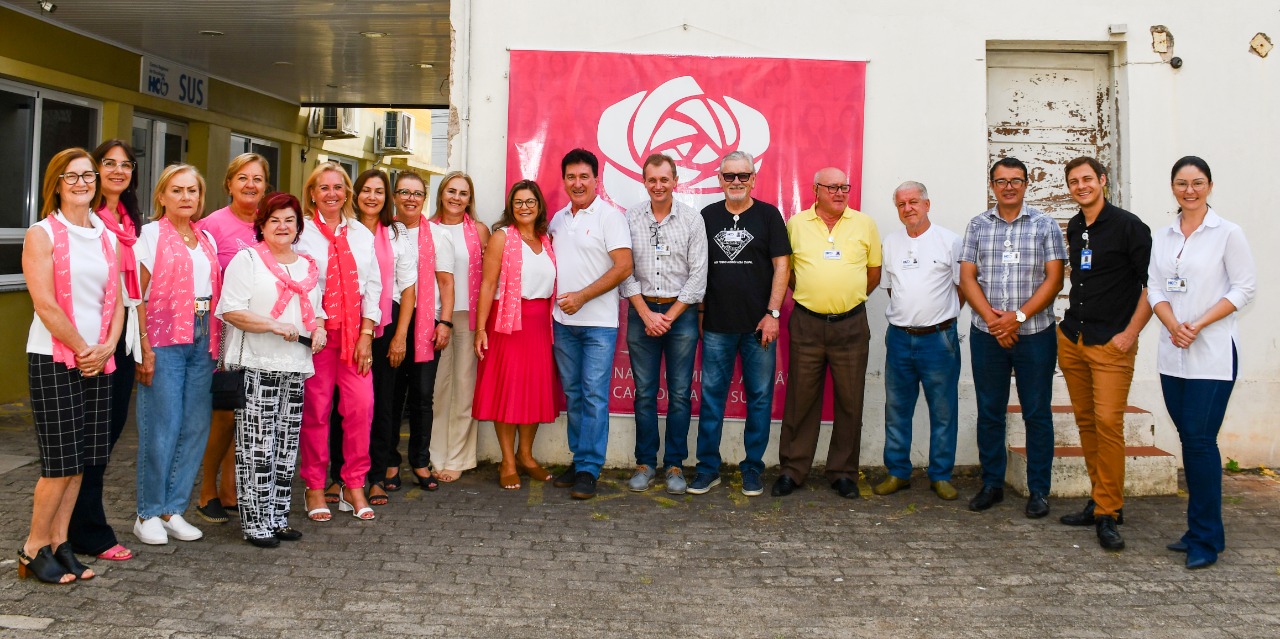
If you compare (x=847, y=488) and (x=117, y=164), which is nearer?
(x=117, y=164)

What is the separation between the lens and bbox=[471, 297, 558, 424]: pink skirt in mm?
5957

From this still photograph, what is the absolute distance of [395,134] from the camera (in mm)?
18438

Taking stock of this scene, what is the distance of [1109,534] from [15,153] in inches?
351

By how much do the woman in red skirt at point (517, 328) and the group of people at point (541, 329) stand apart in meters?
0.01

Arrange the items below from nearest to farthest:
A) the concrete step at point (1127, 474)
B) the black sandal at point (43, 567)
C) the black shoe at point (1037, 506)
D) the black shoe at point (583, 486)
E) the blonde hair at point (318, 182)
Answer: the black sandal at point (43, 567) → the blonde hair at point (318, 182) → the black shoe at point (1037, 506) → the black shoe at point (583, 486) → the concrete step at point (1127, 474)

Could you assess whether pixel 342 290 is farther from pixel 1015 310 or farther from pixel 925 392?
pixel 1015 310

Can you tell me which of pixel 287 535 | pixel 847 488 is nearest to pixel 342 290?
pixel 287 535

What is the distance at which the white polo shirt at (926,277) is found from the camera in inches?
226

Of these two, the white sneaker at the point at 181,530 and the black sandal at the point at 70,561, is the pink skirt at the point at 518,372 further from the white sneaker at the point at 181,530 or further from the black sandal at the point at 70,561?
the black sandal at the point at 70,561

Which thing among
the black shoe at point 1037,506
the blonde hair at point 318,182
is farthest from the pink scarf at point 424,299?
the black shoe at point 1037,506

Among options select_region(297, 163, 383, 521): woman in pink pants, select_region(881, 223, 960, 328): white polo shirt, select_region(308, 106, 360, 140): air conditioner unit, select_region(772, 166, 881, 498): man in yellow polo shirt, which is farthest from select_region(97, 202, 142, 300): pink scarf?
select_region(308, 106, 360, 140): air conditioner unit

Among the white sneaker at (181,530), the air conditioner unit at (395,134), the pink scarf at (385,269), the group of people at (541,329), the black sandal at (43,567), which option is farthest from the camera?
the air conditioner unit at (395,134)

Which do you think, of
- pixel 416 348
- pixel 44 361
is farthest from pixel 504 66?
pixel 44 361

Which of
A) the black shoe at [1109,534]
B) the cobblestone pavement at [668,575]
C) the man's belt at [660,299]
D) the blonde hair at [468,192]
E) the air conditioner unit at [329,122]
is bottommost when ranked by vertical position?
the cobblestone pavement at [668,575]
